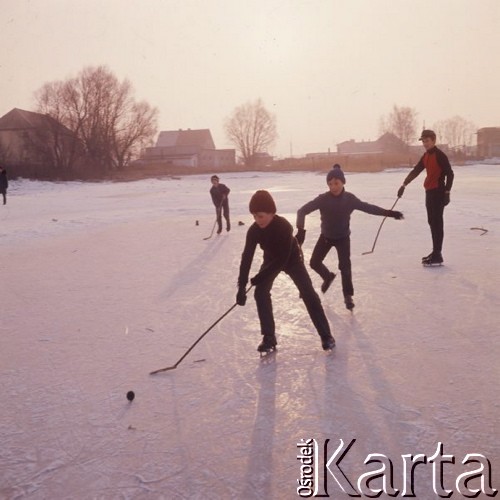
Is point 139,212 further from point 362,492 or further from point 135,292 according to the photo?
point 362,492

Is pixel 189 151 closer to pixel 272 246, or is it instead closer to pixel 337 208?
pixel 337 208

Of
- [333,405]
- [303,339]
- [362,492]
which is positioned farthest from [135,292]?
[362,492]

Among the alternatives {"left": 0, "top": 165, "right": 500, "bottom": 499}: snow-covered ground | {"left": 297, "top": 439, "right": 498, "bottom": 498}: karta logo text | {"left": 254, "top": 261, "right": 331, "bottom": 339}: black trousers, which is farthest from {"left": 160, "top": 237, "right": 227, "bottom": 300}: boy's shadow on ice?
{"left": 297, "top": 439, "right": 498, "bottom": 498}: karta logo text

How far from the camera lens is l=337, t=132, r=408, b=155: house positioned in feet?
261

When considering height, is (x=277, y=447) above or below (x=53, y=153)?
below

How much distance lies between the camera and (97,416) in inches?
124

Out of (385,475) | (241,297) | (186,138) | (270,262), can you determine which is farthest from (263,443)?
(186,138)

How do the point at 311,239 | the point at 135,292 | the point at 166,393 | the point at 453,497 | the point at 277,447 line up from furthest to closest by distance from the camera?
the point at 311,239, the point at 135,292, the point at 166,393, the point at 277,447, the point at 453,497

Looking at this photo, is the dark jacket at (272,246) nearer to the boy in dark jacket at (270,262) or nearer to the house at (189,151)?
the boy in dark jacket at (270,262)

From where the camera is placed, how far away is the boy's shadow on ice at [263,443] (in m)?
2.40

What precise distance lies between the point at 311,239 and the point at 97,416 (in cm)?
765

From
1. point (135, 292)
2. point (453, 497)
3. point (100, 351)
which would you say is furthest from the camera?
point (135, 292)

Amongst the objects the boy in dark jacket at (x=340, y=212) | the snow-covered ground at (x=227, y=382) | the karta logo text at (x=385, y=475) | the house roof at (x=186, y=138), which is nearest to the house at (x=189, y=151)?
the house roof at (x=186, y=138)

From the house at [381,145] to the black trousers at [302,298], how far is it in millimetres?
79389
